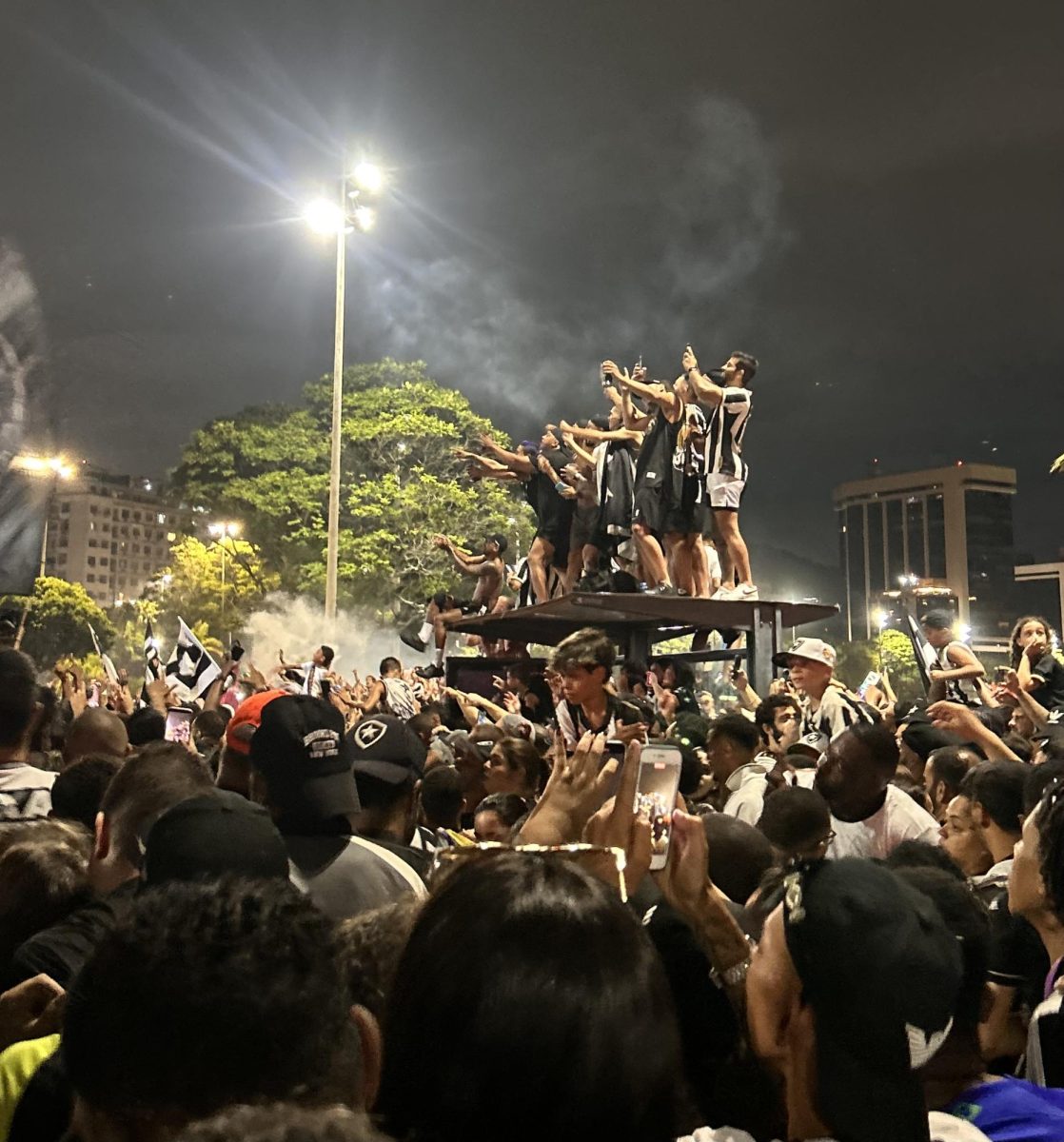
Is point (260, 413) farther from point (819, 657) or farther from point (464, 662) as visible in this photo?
point (819, 657)

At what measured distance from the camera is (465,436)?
3584cm

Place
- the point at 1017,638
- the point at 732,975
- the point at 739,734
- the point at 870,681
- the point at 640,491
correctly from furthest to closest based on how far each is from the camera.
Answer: the point at 640,491 < the point at 870,681 < the point at 1017,638 < the point at 739,734 < the point at 732,975

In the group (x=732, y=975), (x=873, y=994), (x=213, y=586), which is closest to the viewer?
(x=873, y=994)

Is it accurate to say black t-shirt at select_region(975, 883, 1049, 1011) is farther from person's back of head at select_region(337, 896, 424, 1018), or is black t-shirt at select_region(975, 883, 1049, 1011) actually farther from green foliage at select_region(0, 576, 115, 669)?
green foliage at select_region(0, 576, 115, 669)

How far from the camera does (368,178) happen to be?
84.3 feet

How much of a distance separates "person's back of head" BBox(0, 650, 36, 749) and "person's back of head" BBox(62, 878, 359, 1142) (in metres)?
3.18

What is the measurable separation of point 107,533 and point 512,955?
90822mm

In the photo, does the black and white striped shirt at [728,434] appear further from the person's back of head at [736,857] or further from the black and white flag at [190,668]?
the person's back of head at [736,857]

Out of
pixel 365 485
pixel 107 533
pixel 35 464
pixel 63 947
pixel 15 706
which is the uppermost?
pixel 107 533

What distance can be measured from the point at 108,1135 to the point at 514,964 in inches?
27.2

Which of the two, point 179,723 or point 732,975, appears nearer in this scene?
point 732,975

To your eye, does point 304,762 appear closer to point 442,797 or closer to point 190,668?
point 442,797

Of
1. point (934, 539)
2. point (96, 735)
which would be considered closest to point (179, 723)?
point (96, 735)

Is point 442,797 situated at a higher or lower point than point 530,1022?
lower
